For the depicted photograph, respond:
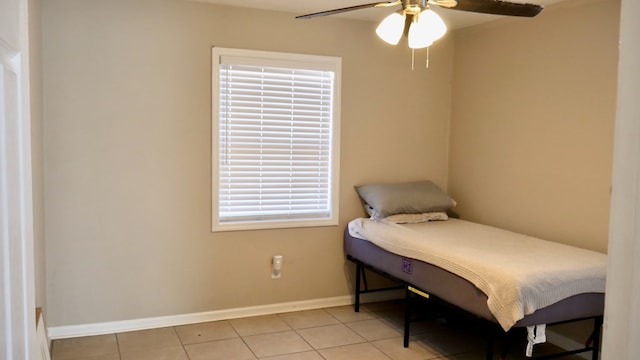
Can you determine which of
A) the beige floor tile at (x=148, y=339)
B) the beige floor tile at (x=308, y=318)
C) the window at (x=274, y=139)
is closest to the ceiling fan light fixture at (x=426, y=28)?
the window at (x=274, y=139)

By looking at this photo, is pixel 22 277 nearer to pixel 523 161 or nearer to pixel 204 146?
pixel 204 146

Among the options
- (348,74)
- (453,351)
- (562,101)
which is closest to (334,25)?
(348,74)

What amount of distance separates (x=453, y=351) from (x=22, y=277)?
3090 mm

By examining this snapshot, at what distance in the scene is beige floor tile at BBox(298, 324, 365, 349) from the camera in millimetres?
3637

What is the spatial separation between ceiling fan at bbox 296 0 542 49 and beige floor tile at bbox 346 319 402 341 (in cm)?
215

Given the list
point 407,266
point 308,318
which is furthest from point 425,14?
point 308,318

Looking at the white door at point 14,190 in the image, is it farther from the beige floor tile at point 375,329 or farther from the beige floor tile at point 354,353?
the beige floor tile at point 375,329

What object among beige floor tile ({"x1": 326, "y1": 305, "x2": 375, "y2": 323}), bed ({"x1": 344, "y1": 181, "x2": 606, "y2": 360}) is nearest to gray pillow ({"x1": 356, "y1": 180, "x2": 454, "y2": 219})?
bed ({"x1": 344, "y1": 181, "x2": 606, "y2": 360})

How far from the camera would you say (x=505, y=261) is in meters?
2.92

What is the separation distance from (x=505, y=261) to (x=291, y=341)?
1578 mm

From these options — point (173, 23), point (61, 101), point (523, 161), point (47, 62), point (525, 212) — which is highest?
point (173, 23)

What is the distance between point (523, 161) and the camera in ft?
13.0

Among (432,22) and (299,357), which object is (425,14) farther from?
(299,357)

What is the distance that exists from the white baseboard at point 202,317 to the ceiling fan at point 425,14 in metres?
2.48
